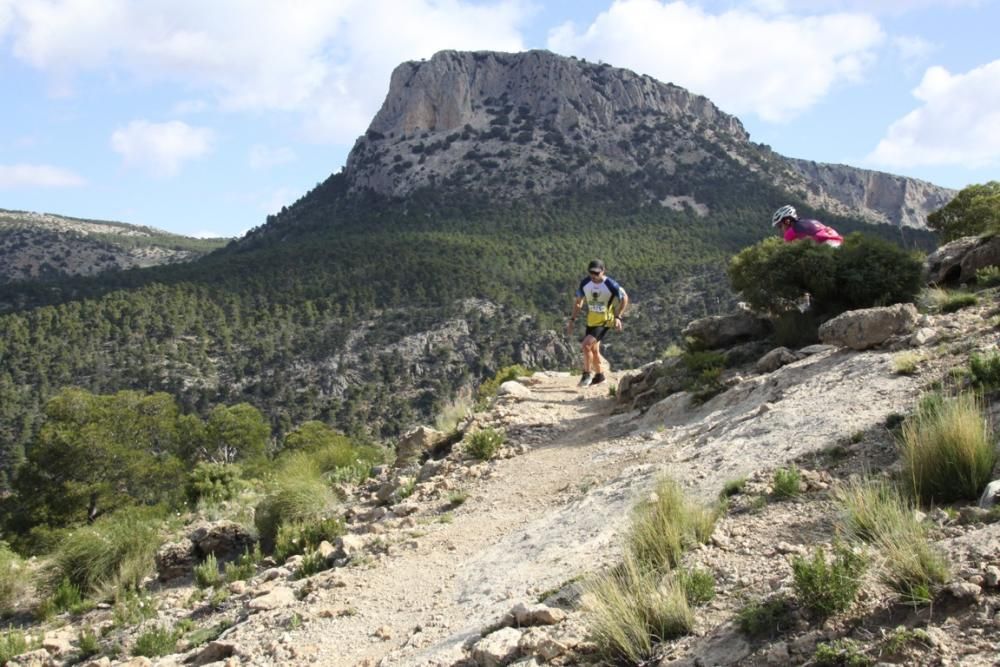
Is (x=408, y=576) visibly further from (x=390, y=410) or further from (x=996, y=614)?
(x=390, y=410)

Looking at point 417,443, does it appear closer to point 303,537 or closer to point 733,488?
point 303,537

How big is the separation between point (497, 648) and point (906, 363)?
16.2ft

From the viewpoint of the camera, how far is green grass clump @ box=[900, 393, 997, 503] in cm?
413

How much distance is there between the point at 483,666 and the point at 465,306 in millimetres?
60257

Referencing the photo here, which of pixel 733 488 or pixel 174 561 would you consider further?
pixel 174 561

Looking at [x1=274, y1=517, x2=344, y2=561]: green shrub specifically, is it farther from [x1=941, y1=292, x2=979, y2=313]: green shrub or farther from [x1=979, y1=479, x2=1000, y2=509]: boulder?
[x1=941, y1=292, x2=979, y2=313]: green shrub

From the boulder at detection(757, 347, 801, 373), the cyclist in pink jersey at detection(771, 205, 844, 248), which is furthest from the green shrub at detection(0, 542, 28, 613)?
the cyclist in pink jersey at detection(771, 205, 844, 248)

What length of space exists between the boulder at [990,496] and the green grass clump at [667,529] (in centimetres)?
143

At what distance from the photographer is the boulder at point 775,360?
355 inches

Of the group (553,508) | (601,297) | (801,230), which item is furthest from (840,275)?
(553,508)

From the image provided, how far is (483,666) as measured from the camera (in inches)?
148

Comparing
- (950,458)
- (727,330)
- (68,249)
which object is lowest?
(950,458)

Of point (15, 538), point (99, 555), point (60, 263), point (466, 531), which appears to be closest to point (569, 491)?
point (466, 531)

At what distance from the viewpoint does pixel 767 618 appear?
3.16m
